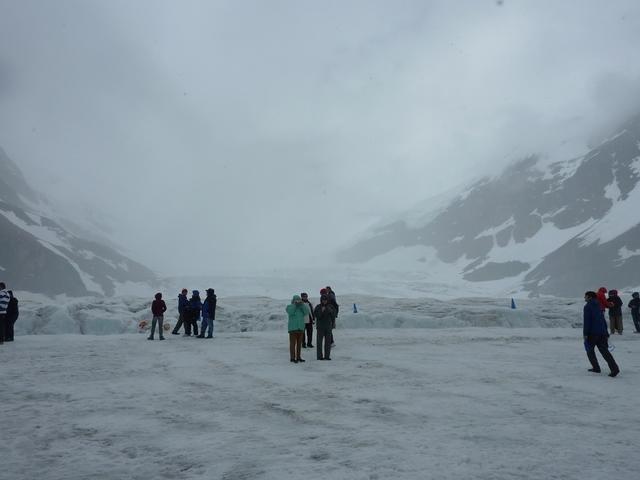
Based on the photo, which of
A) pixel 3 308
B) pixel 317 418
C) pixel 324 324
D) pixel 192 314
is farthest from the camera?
pixel 192 314

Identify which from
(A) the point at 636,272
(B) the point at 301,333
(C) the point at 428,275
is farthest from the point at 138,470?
(C) the point at 428,275

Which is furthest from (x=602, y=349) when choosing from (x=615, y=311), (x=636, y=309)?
(x=636, y=309)

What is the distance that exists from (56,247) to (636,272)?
7269 inches

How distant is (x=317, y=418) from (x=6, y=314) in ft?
56.0

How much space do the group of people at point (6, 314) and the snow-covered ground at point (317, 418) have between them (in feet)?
13.5

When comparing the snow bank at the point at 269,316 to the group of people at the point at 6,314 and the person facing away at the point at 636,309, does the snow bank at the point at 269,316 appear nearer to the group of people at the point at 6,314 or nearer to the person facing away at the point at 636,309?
the person facing away at the point at 636,309

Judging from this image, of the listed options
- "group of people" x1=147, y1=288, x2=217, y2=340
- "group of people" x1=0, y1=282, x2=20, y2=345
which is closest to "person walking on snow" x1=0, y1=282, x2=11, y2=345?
"group of people" x1=0, y1=282, x2=20, y2=345

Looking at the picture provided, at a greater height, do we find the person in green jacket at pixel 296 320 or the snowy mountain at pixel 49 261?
the snowy mountain at pixel 49 261

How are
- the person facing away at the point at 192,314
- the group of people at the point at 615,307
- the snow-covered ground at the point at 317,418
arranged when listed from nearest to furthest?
the snow-covered ground at the point at 317,418 → the group of people at the point at 615,307 → the person facing away at the point at 192,314

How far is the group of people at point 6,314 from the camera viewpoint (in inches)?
678

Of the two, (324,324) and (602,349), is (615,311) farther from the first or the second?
(324,324)

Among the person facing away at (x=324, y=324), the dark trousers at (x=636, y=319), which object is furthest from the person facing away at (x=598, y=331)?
the dark trousers at (x=636, y=319)

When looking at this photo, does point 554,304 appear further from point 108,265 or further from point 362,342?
point 108,265

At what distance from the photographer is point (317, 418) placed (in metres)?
7.29
